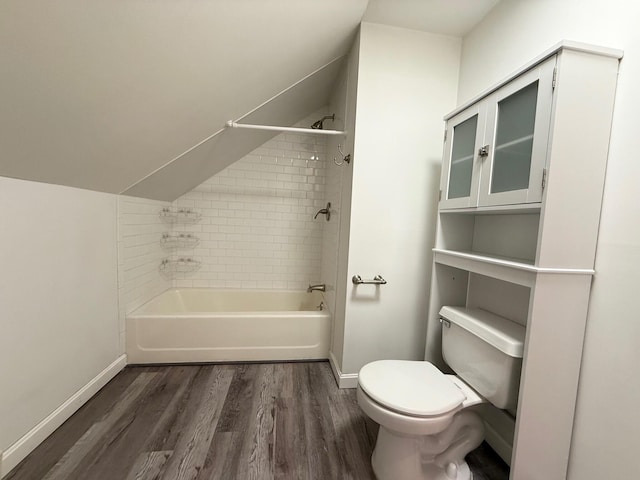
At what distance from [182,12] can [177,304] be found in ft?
7.99

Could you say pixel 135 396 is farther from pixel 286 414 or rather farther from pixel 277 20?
pixel 277 20

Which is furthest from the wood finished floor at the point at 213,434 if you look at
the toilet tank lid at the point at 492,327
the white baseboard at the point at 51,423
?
the toilet tank lid at the point at 492,327

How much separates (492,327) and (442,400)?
0.39m

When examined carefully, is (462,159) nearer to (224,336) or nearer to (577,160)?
(577,160)

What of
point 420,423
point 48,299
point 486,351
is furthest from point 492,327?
point 48,299

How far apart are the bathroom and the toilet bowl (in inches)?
15.6

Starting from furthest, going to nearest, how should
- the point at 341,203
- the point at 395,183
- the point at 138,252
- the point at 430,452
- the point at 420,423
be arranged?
1. the point at 138,252
2. the point at 341,203
3. the point at 395,183
4. the point at 430,452
5. the point at 420,423

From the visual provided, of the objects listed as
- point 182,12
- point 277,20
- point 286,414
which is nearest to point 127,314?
point 286,414

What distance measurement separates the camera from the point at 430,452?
1197 mm

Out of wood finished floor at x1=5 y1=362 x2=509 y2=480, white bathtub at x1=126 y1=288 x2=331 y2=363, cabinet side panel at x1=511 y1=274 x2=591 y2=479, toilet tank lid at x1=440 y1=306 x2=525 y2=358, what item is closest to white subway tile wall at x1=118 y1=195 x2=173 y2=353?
white bathtub at x1=126 y1=288 x2=331 y2=363

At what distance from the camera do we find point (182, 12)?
1024 millimetres

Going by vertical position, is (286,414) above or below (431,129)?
below

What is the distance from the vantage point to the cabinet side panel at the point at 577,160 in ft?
3.08

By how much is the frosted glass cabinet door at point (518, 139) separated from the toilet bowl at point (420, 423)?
0.86m
